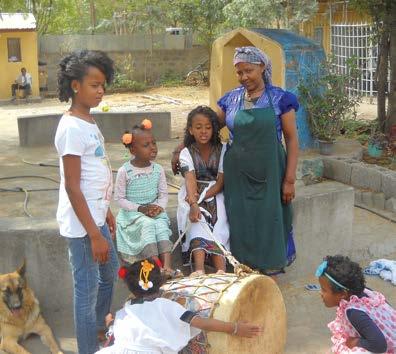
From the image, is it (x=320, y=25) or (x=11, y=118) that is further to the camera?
(x=320, y=25)

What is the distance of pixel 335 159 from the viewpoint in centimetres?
770

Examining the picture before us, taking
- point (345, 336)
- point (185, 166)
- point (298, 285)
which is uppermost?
point (185, 166)

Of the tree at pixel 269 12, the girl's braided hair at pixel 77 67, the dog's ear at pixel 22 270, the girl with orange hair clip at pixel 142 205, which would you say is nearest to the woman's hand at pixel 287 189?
the girl with orange hair clip at pixel 142 205

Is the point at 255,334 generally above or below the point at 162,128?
below

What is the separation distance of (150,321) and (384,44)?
7.65 meters

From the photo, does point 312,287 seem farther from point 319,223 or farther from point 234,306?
point 234,306

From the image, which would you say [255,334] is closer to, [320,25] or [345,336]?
[345,336]

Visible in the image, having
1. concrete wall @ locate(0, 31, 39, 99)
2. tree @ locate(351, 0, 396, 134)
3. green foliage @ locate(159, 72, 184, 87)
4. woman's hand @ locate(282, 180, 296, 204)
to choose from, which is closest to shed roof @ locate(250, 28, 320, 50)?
tree @ locate(351, 0, 396, 134)

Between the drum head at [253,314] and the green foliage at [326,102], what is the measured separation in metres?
5.14

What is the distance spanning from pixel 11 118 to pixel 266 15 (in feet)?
28.0

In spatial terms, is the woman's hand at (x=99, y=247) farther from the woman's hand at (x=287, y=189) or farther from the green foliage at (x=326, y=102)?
the green foliage at (x=326, y=102)

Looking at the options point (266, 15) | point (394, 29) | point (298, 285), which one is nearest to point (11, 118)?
point (266, 15)

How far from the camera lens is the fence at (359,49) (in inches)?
609

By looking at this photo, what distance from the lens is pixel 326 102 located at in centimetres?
841
